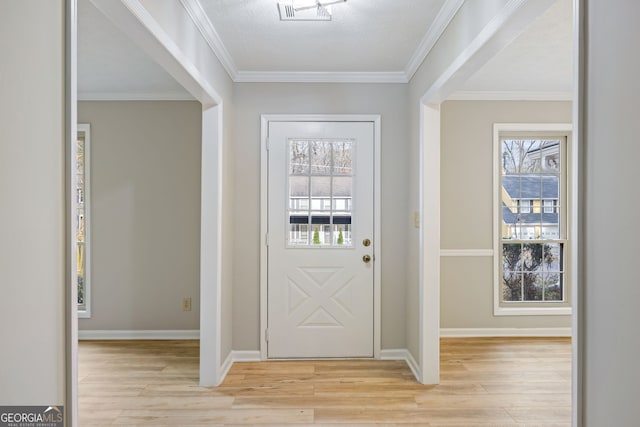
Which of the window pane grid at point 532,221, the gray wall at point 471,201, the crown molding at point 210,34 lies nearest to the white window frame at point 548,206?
the window pane grid at point 532,221

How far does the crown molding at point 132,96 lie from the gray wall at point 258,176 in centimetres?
89

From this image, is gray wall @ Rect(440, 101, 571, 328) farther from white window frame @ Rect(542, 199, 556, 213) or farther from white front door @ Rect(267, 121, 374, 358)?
white front door @ Rect(267, 121, 374, 358)

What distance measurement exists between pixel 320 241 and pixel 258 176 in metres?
0.79

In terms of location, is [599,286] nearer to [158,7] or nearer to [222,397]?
[158,7]

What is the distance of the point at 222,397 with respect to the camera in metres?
Result: 2.94

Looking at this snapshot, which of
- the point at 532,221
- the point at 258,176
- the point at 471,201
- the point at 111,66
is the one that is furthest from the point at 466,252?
the point at 111,66

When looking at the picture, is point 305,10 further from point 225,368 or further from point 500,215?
point 500,215

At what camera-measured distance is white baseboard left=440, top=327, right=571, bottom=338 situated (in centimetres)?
436

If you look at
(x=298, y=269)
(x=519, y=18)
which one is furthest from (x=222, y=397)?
(x=519, y=18)

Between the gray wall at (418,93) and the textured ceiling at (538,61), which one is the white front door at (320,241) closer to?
the gray wall at (418,93)

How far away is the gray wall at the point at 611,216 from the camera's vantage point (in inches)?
43.3

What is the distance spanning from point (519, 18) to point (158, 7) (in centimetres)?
161

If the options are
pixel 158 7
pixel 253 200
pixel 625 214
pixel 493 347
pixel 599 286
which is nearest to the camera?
pixel 625 214
